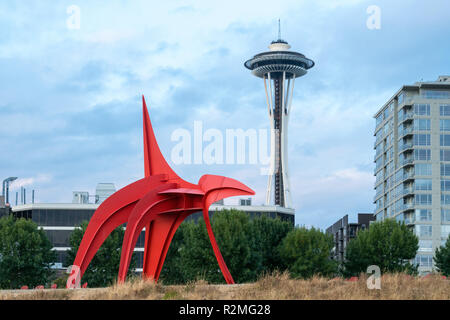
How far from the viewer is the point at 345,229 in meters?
123

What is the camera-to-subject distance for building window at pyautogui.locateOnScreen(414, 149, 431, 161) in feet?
298

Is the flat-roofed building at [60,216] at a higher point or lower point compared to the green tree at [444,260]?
higher

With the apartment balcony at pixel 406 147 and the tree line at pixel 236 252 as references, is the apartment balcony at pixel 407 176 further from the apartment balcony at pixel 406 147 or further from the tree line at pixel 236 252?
the tree line at pixel 236 252

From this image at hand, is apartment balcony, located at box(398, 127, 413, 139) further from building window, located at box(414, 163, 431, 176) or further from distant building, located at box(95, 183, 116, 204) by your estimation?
distant building, located at box(95, 183, 116, 204)

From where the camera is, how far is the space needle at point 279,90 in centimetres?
13425

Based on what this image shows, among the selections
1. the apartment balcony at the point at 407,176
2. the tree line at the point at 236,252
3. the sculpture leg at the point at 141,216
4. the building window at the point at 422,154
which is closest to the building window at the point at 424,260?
the apartment balcony at the point at 407,176

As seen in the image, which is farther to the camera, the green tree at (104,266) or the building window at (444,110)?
the building window at (444,110)

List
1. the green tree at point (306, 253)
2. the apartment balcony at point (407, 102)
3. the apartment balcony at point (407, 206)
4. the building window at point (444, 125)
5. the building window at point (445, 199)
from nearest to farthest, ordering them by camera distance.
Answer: the green tree at point (306, 253) < the building window at point (445, 199) < the apartment balcony at point (407, 206) < the building window at point (444, 125) < the apartment balcony at point (407, 102)

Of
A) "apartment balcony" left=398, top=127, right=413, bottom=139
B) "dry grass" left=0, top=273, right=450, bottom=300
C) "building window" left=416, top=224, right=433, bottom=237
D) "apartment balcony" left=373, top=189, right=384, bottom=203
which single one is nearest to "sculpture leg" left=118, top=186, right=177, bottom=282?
"dry grass" left=0, top=273, right=450, bottom=300

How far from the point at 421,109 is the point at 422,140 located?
3815 mm

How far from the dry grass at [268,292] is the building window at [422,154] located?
216 feet
